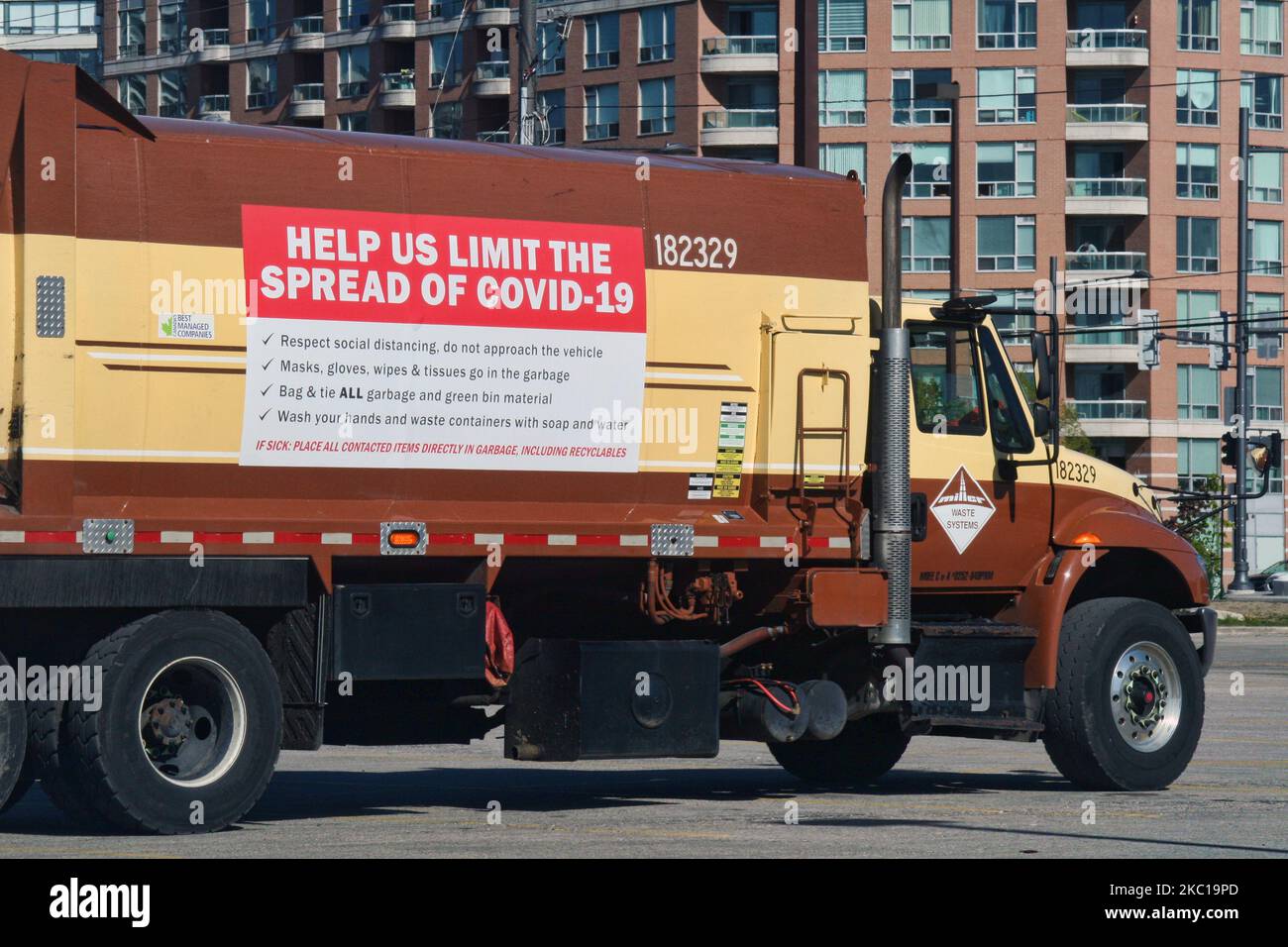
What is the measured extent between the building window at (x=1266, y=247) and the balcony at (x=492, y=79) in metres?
28.4

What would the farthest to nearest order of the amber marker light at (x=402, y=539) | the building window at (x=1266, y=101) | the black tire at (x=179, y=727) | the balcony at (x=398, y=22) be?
the balcony at (x=398, y=22) → the building window at (x=1266, y=101) → the amber marker light at (x=402, y=539) → the black tire at (x=179, y=727)

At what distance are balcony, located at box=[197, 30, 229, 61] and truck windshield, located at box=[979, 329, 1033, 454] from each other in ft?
270

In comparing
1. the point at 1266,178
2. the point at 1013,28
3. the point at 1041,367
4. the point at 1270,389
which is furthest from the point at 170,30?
the point at 1041,367

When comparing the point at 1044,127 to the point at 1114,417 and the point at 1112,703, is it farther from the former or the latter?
the point at 1112,703

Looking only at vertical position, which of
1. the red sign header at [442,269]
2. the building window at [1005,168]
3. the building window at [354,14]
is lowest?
the red sign header at [442,269]

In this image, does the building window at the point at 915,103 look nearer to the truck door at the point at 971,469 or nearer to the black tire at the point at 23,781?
the truck door at the point at 971,469

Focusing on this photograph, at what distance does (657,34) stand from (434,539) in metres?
75.5

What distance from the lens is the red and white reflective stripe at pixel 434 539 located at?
40.2 ft

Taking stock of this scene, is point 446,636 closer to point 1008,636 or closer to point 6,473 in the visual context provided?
point 6,473

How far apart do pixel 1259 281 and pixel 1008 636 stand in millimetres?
76407

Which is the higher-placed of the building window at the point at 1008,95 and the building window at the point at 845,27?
the building window at the point at 845,27

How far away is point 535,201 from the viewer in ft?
45.4

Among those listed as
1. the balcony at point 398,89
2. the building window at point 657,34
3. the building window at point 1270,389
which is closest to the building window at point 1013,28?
the building window at point 657,34

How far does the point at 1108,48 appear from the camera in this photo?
86750mm
